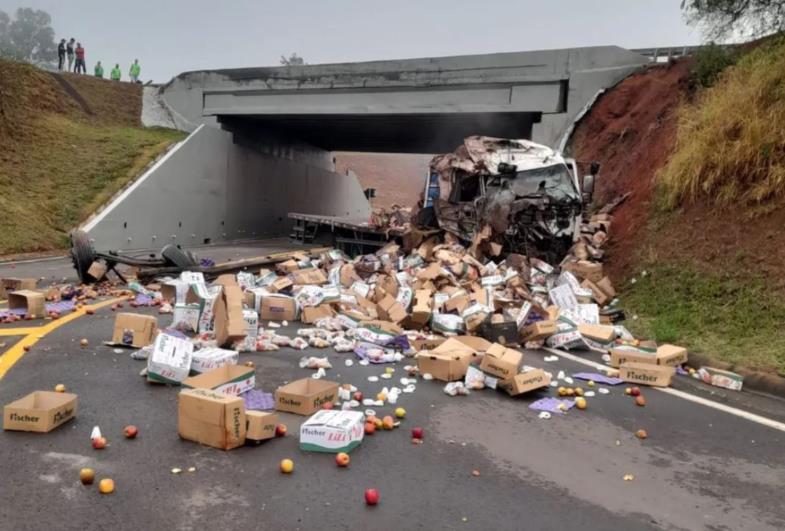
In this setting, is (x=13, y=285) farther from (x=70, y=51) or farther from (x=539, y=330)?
(x=70, y=51)

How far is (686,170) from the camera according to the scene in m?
11.1

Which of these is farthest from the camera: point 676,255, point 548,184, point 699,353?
point 548,184

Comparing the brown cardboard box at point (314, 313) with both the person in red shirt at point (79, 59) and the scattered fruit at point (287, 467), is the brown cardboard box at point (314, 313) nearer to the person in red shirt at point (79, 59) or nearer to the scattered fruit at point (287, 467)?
the scattered fruit at point (287, 467)

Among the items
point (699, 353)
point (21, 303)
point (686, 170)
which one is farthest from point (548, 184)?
point (21, 303)

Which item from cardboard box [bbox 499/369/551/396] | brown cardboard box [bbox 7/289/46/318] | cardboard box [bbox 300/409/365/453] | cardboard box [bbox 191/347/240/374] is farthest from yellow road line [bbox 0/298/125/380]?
cardboard box [bbox 499/369/551/396]

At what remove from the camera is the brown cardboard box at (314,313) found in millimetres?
8742

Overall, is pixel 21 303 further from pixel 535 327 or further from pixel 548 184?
pixel 548 184

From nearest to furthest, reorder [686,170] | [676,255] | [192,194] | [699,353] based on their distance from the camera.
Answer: [699,353], [676,255], [686,170], [192,194]

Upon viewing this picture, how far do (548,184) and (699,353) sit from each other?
6.20 meters

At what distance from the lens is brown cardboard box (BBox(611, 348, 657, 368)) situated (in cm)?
668

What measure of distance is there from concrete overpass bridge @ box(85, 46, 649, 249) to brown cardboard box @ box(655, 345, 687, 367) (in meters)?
13.6

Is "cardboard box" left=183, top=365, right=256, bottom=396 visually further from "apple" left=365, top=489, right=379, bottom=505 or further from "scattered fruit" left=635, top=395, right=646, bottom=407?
→ "scattered fruit" left=635, top=395, right=646, bottom=407

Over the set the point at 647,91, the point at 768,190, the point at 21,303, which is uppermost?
the point at 647,91

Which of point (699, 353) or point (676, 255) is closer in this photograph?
point (699, 353)
